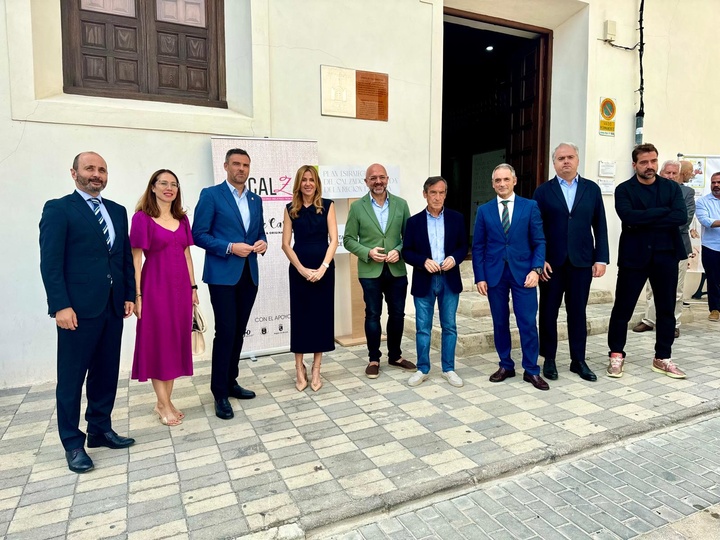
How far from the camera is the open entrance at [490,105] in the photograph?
7.79 meters

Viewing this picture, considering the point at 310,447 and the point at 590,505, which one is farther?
the point at 310,447

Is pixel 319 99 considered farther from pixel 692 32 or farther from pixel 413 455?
pixel 692 32

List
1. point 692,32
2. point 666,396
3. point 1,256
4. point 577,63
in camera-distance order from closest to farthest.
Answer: point 666,396, point 1,256, point 577,63, point 692,32

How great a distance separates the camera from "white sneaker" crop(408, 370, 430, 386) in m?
4.29

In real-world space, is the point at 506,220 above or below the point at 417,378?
above

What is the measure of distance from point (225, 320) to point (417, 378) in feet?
5.73

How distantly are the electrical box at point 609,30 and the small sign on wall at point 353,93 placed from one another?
12.2 feet

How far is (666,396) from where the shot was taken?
4039 mm

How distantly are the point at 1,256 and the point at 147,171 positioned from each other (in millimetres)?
1458

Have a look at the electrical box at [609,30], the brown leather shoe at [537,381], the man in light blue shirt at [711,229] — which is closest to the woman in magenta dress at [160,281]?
the brown leather shoe at [537,381]

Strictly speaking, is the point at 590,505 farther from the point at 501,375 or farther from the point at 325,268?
the point at 325,268

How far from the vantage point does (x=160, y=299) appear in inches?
133

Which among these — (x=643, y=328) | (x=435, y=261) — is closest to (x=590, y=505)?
(x=435, y=261)

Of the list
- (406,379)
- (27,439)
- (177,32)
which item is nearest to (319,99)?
(177,32)
